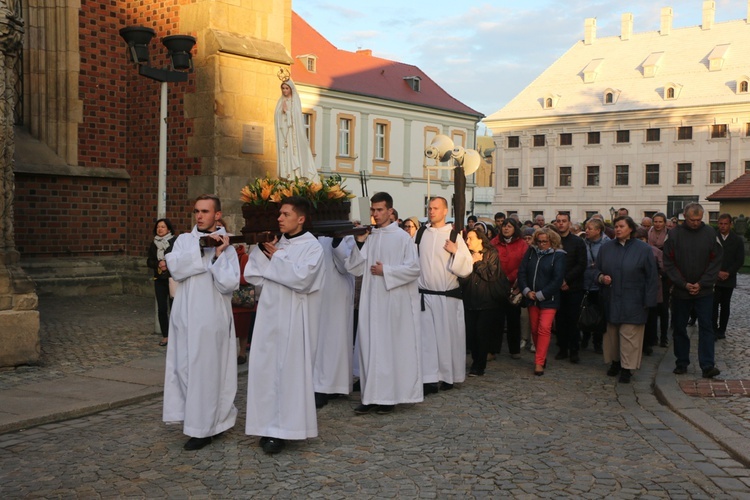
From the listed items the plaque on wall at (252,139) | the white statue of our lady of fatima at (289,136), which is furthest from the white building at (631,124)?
the white statue of our lady of fatima at (289,136)

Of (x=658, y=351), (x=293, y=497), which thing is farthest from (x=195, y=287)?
(x=658, y=351)

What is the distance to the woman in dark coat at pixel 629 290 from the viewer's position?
884 cm

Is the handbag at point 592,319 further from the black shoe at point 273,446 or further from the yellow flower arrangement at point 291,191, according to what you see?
the black shoe at point 273,446

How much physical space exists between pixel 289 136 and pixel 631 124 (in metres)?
53.5

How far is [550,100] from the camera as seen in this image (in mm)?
65062

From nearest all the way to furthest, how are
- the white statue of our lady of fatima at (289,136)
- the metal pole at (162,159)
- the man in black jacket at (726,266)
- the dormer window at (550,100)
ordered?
the metal pole at (162,159) < the man in black jacket at (726,266) < the white statue of our lady of fatima at (289,136) < the dormer window at (550,100)

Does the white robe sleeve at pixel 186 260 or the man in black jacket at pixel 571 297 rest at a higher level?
the white robe sleeve at pixel 186 260

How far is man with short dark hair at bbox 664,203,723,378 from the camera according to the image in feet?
28.9

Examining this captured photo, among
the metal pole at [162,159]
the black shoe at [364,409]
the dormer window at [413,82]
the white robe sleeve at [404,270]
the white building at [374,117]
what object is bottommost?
the black shoe at [364,409]

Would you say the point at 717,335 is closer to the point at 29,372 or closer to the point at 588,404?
the point at 588,404

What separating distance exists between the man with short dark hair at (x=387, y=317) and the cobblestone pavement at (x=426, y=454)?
25 centimetres

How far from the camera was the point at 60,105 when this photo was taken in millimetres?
14344

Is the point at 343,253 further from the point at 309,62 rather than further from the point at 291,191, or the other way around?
the point at 309,62

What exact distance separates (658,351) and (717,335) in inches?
60.4
